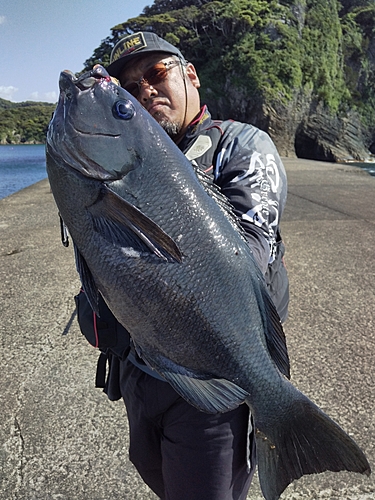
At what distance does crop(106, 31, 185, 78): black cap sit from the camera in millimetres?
1962

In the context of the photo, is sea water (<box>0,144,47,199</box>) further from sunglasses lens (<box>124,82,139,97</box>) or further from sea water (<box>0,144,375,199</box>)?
sunglasses lens (<box>124,82,139,97</box>)

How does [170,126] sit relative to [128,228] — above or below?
above

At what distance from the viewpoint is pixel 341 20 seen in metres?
53.1

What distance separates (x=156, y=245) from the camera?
4.11 feet

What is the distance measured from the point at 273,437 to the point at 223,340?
Result: 1.51ft

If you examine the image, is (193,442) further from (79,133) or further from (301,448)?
(79,133)

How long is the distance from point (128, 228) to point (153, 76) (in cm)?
102

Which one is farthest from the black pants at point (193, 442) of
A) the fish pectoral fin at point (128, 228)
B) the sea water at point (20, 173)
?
the sea water at point (20, 173)

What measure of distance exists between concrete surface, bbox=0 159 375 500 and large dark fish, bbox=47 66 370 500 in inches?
59.0

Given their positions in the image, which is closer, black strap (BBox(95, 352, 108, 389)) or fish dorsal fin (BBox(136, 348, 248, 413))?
fish dorsal fin (BBox(136, 348, 248, 413))

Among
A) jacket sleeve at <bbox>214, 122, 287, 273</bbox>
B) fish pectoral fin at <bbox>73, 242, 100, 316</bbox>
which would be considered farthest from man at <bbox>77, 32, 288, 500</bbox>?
fish pectoral fin at <bbox>73, 242, 100, 316</bbox>

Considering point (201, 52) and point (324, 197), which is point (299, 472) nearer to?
point (324, 197)

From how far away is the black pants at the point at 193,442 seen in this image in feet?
5.63

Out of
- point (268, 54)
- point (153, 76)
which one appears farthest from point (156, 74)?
point (268, 54)
